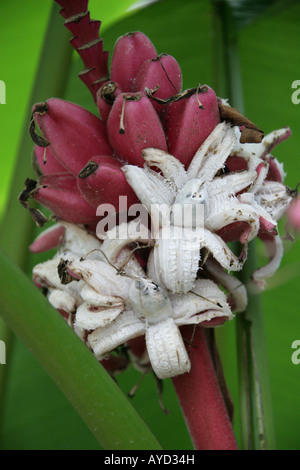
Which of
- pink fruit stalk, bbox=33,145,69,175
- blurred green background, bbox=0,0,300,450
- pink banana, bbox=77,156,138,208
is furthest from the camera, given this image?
blurred green background, bbox=0,0,300,450

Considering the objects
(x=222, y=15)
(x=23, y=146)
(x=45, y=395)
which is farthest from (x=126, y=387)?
(x=222, y=15)

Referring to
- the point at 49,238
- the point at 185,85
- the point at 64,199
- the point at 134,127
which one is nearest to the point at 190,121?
the point at 134,127

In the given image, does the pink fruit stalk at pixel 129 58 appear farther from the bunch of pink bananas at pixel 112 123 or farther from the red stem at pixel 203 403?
the red stem at pixel 203 403

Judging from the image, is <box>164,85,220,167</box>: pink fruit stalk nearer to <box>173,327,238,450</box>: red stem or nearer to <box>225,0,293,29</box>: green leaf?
<box>173,327,238,450</box>: red stem

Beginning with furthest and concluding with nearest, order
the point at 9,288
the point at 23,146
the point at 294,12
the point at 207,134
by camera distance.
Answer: the point at 294,12, the point at 23,146, the point at 207,134, the point at 9,288

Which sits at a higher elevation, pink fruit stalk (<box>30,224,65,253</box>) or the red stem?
pink fruit stalk (<box>30,224,65,253</box>)

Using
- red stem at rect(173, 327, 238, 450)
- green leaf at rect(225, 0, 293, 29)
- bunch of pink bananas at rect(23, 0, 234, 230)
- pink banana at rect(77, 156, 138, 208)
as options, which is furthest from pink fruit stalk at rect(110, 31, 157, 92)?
green leaf at rect(225, 0, 293, 29)
